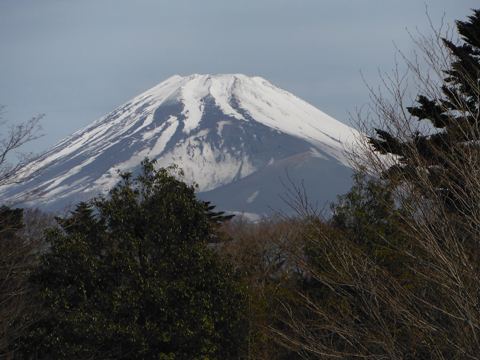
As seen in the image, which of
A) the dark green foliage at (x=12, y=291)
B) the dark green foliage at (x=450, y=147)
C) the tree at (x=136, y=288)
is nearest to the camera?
the dark green foliage at (x=450, y=147)

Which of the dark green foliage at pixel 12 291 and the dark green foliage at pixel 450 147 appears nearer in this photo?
the dark green foliage at pixel 450 147

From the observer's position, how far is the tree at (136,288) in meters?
12.0

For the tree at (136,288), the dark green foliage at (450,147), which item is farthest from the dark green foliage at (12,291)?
the dark green foliage at (450,147)

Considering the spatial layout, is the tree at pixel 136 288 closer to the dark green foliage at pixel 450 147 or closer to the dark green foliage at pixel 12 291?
the dark green foliage at pixel 12 291

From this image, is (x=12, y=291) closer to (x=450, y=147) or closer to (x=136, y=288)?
(x=136, y=288)

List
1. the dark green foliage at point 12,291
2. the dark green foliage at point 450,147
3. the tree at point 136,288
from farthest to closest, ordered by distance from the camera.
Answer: the tree at point 136,288
the dark green foliage at point 12,291
the dark green foliage at point 450,147

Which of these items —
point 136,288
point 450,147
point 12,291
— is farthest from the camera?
point 136,288

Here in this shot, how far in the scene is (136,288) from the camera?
1260 cm

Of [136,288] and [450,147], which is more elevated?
[450,147]

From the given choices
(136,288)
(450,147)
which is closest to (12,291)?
(136,288)

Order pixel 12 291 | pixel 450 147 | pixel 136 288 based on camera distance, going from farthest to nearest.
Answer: pixel 136 288 → pixel 12 291 → pixel 450 147

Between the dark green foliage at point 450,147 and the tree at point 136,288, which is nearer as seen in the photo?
the dark green foliage at point 450,147

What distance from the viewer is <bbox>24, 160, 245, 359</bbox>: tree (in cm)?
1205

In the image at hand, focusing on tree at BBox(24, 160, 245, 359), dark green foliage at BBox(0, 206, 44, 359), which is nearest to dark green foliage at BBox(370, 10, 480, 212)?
dark green foliage at BBox(0, 206, 44, 359)
